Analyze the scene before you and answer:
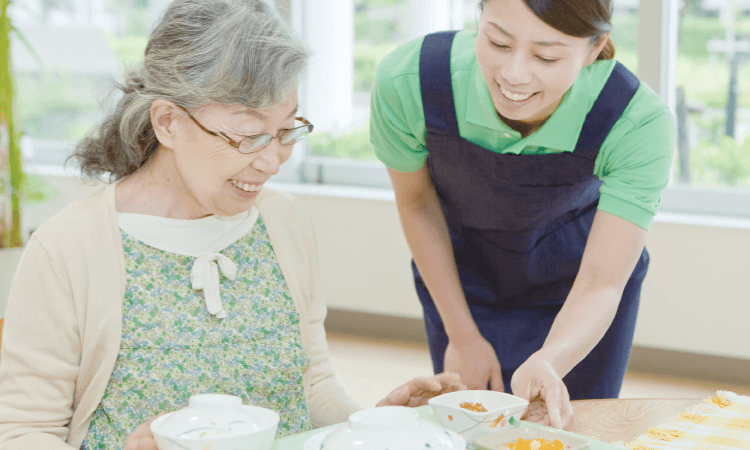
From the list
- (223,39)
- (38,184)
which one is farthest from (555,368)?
(38,184)

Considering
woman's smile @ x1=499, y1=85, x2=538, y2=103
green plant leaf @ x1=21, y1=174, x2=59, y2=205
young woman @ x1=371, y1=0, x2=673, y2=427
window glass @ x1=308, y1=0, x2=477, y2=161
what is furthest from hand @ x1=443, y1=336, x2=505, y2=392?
window glass @ x1=308, y1=0, x2=477, y2=161

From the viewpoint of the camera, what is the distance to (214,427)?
899 mm

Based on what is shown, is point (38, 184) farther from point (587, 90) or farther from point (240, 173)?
point (587, 90)

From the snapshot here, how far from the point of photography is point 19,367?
115cm

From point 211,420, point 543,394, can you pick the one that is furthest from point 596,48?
point 211,420

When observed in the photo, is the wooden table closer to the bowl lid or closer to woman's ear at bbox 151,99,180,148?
the bowl lid

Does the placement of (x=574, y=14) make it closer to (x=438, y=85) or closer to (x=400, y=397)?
(x=438, y=85)

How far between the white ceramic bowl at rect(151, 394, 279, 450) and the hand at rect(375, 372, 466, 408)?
1.29 ft

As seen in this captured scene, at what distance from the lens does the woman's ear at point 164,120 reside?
4.21ft

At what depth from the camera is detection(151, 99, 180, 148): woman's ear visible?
4.21ft

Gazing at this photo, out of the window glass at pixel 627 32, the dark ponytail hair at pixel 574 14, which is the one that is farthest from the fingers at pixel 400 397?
the window glass at pixel 627 32

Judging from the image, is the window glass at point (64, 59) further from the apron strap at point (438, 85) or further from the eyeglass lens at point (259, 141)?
the eyeglass lens at point (259, 141)

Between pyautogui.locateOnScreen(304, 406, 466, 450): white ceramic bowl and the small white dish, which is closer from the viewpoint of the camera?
pyautogui.locateOnScreen(304, 406, 466, 450): white ceramic bowl

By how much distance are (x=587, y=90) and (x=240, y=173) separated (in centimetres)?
68
